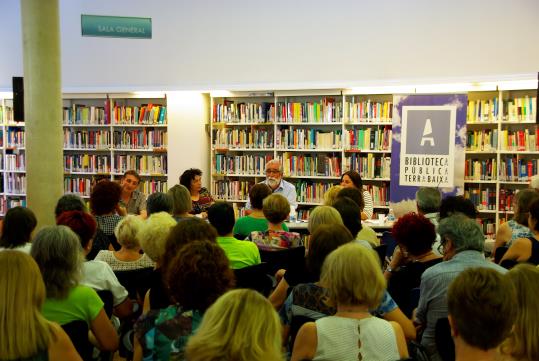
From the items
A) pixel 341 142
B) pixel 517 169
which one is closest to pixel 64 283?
pixel 341 142

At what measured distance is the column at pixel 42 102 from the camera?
23.7 feet

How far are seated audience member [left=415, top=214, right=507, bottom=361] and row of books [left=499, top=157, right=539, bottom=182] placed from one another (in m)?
5.14

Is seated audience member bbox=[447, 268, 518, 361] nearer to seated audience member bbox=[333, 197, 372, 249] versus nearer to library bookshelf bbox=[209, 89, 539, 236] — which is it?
seated audience member bbox=[333, 197, 372, 249]

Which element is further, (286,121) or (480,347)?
(286,121)

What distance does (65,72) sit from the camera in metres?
10.4

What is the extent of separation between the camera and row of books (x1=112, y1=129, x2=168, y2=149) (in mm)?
9883

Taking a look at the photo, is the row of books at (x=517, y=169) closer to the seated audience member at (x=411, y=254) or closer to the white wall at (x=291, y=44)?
the white wall at (x=291, y=44)

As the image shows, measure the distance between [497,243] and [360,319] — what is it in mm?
3015

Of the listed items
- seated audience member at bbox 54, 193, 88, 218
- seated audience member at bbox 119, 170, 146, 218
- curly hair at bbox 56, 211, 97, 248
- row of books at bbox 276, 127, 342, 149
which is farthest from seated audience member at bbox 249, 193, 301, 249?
row of books at bbox 276, 127, 342, 149

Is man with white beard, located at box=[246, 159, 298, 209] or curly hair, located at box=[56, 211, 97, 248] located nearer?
curly hair, located at box=[56, 211, 97, 248]

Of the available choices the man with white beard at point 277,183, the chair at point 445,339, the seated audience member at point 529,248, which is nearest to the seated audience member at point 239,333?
the chair at point 445,339

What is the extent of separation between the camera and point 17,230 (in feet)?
13.3

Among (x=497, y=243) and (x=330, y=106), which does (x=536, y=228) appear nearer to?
(x=497, y=243)

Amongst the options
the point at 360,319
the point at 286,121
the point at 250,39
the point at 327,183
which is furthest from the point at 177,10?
the point at 360,319
